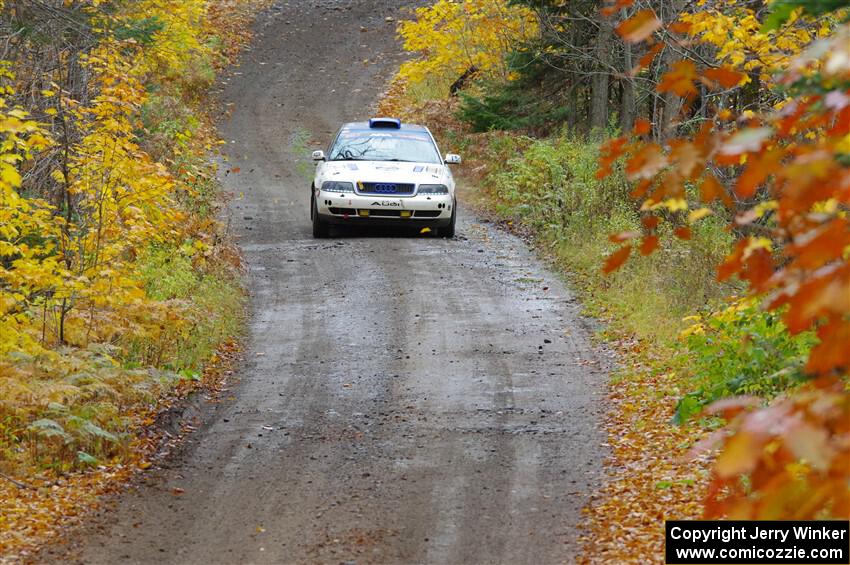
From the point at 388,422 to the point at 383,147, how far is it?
963 cm

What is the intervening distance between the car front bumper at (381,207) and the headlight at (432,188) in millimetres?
57

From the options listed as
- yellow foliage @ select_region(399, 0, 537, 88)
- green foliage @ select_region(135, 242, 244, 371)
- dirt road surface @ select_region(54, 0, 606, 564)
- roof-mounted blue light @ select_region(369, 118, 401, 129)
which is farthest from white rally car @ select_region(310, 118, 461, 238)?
yellow foliage @ select_region(399, 0, 537, 88)

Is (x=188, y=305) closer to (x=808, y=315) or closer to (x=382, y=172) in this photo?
(x=382, y=172)

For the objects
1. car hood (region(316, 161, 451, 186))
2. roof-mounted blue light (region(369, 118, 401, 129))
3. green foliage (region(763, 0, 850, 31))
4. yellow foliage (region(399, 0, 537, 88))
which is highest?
yellow foliage (region(399, 0, 537, 88))

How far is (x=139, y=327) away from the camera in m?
9.51

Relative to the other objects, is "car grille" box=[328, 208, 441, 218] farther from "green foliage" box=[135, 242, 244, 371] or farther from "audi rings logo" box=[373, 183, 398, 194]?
"green foliage" box=[135, 242, 244, 371]

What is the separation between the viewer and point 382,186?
664 inches

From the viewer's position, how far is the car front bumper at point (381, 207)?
55.5 feet

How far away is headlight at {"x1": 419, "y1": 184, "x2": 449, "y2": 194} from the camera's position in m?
17.0

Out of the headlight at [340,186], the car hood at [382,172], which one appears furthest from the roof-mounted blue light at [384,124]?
the headlight at [340,186]

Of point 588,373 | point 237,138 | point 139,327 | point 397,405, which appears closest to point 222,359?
point 139,327

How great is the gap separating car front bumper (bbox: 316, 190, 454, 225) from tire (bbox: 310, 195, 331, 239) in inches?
11.7

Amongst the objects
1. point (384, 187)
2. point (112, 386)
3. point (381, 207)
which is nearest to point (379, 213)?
point (381, 207)

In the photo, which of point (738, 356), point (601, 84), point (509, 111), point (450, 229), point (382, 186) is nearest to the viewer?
point (738, 356)
